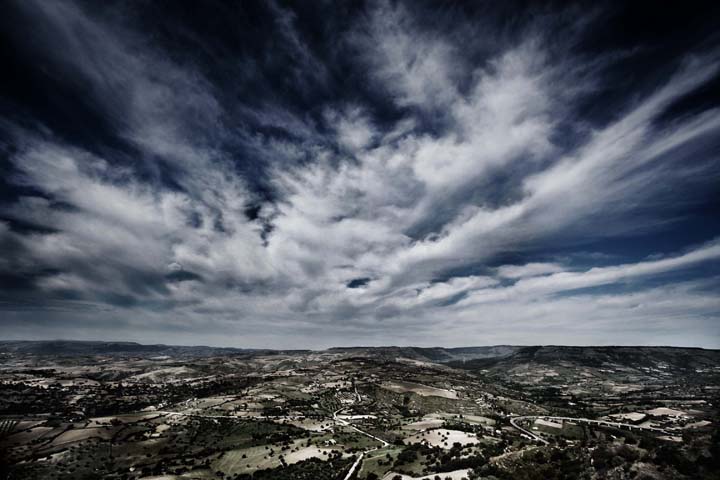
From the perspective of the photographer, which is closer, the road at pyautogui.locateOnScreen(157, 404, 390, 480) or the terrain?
the terrain

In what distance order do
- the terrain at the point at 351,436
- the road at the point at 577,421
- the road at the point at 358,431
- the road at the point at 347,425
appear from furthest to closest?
1. the road at the point at 577,421
2. the road at the point at 347,425
3. the road at the point at 358,431
4. the terrain at the point at 351,436

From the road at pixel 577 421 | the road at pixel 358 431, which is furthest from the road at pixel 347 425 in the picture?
the road at pixel 577 421

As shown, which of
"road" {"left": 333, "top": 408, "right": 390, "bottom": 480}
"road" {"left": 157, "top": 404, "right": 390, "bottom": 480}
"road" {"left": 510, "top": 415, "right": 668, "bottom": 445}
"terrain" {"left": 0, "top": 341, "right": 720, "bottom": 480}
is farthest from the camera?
"road" {"left": 510, "top": 415, "right": 668, "bottom": 445}

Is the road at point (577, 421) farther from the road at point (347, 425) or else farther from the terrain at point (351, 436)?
the road at point (347, 425)

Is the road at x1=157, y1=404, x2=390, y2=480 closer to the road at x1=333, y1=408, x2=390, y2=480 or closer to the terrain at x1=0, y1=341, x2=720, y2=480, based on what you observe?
the road at x1=333, y1=408, x2=390, y2=480

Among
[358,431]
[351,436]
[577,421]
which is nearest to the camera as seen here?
[351,436]

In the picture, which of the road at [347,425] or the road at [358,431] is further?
the road at [347,425]

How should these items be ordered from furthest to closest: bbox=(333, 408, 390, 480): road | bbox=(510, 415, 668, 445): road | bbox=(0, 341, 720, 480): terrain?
bbox=(510, 415, 668, 445): road, bbox=(333, 408, 390, 480): road, bbox=(0, 341, 720, 480): terrain

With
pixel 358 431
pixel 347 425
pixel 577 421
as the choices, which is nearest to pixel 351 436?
pixel 358 431

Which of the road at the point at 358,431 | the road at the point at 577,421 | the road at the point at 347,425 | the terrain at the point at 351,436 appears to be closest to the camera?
the terrain at the point at 351,436

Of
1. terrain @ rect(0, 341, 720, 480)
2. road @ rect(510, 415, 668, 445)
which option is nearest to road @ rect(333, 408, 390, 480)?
terrain @ rect(0, 341, 720, 480)

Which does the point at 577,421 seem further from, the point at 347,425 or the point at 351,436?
the point at 351,436
